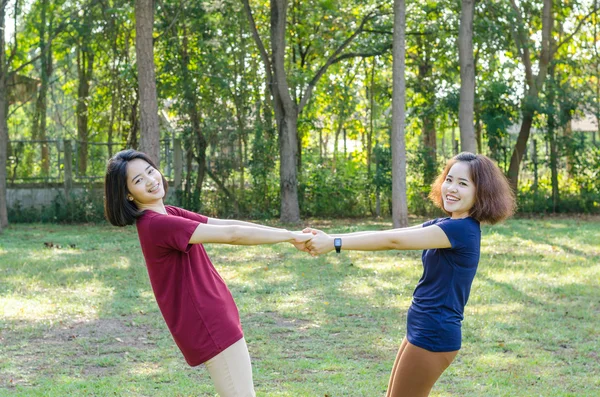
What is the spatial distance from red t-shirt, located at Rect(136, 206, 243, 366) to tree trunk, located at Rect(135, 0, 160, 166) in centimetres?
1007

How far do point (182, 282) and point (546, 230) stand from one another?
13388 mm

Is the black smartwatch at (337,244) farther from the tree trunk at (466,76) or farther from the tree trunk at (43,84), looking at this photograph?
the tree trunk at (43,84)

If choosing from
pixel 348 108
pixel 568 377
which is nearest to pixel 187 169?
pixel 348 108

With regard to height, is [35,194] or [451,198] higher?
[35,194]

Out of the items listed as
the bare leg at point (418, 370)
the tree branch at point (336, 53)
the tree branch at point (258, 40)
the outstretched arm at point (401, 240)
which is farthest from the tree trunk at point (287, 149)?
the bare leg at point (418, 370)

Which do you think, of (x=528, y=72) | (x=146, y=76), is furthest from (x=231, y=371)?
(x=528, y=72)

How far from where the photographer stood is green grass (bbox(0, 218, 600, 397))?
18.8ft

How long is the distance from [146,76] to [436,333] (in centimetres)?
1113

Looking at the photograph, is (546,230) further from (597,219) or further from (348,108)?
(348,108)

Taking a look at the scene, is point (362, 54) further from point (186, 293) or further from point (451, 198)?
point (186, 293)

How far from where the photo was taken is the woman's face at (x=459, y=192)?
3.56 metres

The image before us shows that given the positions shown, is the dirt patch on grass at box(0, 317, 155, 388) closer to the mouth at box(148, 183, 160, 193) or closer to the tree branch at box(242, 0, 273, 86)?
the mouth at box(148, 183, 160, 193)

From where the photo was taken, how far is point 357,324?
7590 millimetres

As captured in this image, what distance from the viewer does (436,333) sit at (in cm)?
338
